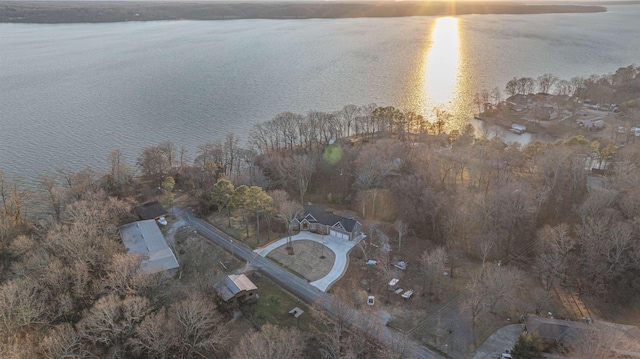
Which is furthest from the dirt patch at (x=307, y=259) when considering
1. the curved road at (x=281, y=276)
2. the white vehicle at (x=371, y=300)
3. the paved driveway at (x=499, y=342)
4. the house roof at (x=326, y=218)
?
the paved driveway at (x=499, y=342)

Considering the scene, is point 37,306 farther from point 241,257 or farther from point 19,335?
point 241,257

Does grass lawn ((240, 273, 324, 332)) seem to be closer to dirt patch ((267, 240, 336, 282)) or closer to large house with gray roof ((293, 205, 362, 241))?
dirt patch ((267, 240, 336, 282))

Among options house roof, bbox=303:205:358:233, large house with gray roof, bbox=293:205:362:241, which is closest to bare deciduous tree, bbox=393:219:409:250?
large house with gray roof, bbox=293:205:362:241

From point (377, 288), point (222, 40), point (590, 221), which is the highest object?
point (222, 40)

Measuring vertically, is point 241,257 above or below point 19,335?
below

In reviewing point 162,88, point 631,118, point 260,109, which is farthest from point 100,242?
point 631,118

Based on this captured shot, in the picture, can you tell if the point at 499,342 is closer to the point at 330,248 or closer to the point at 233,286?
the point at 330,248
